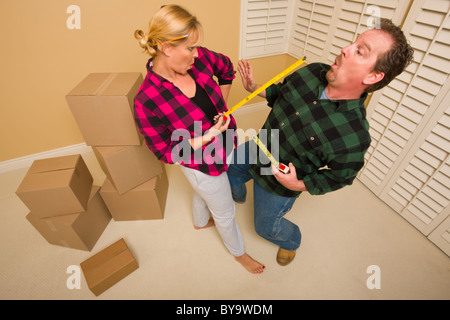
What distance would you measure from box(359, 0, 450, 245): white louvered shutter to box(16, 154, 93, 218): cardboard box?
6.59 feet

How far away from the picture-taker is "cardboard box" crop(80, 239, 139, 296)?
137 cm

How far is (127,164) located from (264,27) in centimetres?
178

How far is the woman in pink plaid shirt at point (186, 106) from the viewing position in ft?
2.91

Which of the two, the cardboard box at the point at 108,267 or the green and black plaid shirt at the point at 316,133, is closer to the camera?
the green and black plaid shirt at the point at 316,133

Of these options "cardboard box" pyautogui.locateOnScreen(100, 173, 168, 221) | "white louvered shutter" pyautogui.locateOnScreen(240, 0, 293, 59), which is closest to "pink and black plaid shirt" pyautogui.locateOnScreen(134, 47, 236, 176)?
"cardboard box" pyautogui.locateOnScreen(100, 173, 168, 221)

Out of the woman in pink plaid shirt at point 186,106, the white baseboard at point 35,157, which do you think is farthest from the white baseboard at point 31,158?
the woman in pink plaid shirt at point 186,106

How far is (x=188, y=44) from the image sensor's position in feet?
2.98

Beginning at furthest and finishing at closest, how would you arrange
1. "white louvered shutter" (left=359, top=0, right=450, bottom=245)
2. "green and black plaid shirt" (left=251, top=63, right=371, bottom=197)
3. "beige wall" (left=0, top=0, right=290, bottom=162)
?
"beige wall" (left=0, top=0, right=290, bottom=162)
"white louvered shutter" (left=359, top=0, right=450, bottom=245)
"green and black plaid shirt" (left=251, top=63, right=371, bottom=197)

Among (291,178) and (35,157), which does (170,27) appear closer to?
(291,178)

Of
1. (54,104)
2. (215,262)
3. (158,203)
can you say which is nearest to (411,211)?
(215,262)

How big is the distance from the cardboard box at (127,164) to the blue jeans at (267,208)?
0.54m

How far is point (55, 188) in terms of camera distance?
130cm

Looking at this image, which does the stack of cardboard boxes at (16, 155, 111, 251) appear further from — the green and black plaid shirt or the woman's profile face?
the green and black plaid shirt

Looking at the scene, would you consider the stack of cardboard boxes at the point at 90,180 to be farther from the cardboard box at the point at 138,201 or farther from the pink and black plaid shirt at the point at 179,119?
the pink and black plaid shirt at the point at 179,119
